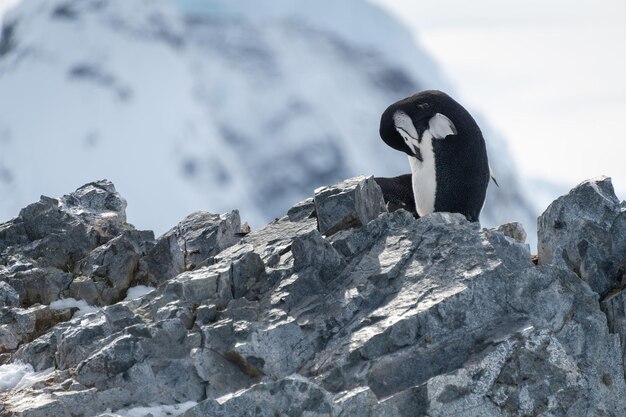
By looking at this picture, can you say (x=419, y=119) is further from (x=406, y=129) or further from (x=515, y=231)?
(x=515, y=231)

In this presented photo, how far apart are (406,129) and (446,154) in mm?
811

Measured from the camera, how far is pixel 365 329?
10.3 metres

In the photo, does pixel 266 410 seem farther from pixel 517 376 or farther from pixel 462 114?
pixel 462 114

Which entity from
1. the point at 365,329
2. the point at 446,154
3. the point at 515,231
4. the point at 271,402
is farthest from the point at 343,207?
the point at 271,402

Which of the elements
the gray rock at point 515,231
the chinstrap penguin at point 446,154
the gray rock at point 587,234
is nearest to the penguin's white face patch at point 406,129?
the chinstrap penguin at point 446,154

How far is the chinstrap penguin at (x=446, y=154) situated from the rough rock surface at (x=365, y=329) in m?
2.95

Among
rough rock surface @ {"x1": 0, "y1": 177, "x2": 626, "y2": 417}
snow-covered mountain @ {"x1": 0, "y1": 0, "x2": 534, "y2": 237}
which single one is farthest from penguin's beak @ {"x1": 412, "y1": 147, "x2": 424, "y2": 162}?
snow-covered mountain @ {"x1": 0, "y1": 0, "x2": 534, "y2": 237}

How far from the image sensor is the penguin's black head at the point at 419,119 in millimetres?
A: 15836

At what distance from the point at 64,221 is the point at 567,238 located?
22.3 ft

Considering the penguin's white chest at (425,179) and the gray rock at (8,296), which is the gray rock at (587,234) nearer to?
the penguin's white chest at (425,179)

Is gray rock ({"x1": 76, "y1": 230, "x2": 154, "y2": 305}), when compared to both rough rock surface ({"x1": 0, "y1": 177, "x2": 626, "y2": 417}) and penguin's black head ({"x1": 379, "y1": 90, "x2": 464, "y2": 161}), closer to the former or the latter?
rough rock surface ({"x1": 0, "y1": 177, "x2": 626, "y2": 417})

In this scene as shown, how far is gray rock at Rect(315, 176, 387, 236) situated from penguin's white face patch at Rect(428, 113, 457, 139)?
3132 mm

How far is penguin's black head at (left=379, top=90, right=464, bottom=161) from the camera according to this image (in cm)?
1584

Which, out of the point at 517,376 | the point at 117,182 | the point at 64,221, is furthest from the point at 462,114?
the point at 117,182
